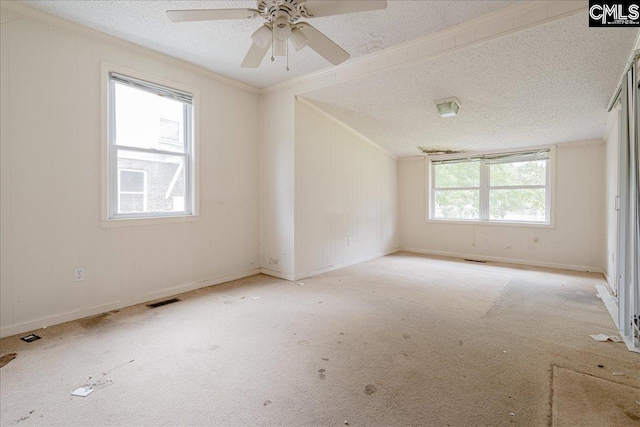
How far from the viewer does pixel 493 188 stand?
18.2 ft

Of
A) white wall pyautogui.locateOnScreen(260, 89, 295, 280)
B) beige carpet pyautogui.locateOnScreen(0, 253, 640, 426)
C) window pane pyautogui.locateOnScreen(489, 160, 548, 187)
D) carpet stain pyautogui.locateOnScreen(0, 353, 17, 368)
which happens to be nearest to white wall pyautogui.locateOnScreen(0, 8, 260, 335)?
beige carpet pyautogui.locateOnScreen(0, 253, 640, 426)

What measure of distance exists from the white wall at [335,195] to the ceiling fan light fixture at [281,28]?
202 centimetres

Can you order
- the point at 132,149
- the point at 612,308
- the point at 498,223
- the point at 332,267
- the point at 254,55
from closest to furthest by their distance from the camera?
the point at 254,55, the point at 612,308, the point at 132,149, the point at 332,267, the point at 498,223

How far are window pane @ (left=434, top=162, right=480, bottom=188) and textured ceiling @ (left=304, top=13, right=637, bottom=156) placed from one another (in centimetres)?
62

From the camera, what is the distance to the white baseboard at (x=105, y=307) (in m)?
2.43

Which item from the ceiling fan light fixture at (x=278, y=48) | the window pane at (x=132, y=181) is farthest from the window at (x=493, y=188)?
the window pane at (x=132, y=181)

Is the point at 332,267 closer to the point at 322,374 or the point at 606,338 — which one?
the point at 322,374

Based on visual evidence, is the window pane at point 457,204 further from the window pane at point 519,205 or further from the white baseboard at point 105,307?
the white baseboard at point 105,307

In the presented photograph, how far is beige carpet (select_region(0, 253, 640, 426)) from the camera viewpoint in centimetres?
154

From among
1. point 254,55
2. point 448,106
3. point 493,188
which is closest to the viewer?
point 254,55

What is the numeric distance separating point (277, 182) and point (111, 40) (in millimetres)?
2268

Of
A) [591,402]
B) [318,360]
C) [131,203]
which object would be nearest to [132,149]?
[131,203]

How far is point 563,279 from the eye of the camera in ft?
13.5

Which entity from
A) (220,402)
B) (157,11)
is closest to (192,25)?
(157,11)
